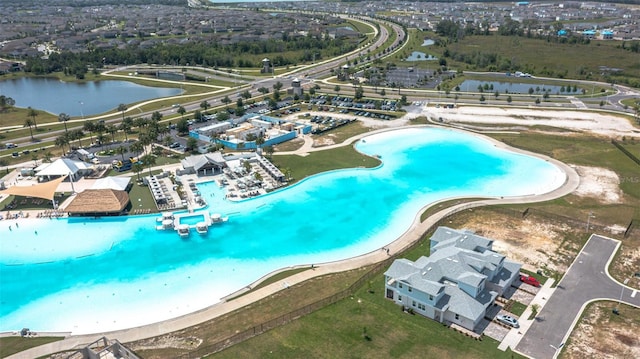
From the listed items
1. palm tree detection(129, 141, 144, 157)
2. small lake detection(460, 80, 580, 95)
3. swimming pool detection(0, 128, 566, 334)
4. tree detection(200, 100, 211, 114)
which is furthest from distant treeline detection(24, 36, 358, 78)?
swimming pool detection(0, 128, 566, 334)

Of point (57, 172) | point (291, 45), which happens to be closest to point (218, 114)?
point (57, 172)

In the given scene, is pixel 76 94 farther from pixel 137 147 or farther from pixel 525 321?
pixel 525 321

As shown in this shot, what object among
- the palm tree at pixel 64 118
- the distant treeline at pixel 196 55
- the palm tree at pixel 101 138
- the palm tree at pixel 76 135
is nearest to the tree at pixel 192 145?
the palm tree at pixel 101 138

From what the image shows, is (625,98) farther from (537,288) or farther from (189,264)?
(189,264)

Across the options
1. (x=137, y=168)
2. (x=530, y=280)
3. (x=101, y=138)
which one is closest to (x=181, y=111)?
(x=101, y=138)

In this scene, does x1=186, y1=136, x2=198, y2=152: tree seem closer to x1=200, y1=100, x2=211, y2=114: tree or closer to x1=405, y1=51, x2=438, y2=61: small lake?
x1=200, y1=100, x2=211, y2=114: tree

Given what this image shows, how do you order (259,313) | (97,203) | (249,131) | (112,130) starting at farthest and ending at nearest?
(249,131) → (112,130) → (97,203) → (259,313)
